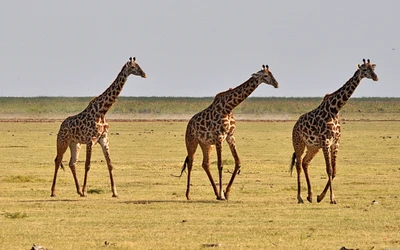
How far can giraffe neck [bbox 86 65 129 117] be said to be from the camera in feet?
81.1

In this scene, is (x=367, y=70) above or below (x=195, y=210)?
above

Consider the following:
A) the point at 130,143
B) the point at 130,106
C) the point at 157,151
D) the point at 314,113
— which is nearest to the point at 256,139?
the point at 130,143

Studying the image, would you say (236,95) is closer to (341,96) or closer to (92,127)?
(341,96)

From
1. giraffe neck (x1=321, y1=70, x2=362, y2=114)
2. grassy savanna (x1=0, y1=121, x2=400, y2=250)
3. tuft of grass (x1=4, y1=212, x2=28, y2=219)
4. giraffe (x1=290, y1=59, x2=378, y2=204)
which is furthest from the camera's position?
giraffe neck (x1=321, y1=70, x2=362, y2=114)

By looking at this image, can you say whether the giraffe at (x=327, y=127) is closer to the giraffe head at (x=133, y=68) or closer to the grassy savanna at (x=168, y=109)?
the giraffe head at (x=133, y=68)

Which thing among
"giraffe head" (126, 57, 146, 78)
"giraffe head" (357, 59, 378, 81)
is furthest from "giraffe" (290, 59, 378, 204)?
"giraffe head" (126, 57, 146, 78)

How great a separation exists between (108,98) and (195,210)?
495 cm

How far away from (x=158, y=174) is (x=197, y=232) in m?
12.8

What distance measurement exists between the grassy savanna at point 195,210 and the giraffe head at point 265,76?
2.30m

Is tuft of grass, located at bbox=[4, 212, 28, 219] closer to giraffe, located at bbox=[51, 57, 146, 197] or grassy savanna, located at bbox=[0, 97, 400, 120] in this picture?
giraffe, located at bbox=[51, 57, 146, 197]

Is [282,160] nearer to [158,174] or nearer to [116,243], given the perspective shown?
[158,174]

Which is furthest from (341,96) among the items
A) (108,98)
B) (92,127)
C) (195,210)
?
(92,127)

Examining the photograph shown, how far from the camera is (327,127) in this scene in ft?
73.8

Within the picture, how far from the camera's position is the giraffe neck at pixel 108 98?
24.7 metres
